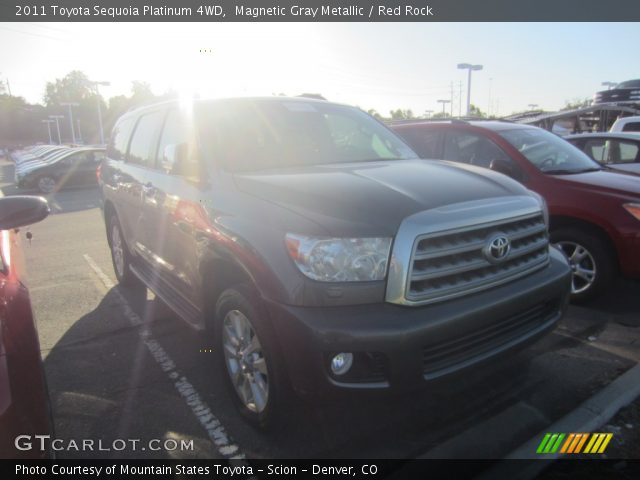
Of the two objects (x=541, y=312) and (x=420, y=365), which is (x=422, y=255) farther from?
(x=541, y=312)

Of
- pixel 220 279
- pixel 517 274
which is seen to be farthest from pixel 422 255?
pixel 220 279

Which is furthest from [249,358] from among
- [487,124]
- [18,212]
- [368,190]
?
[487,124]

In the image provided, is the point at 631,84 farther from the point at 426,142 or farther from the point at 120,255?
the point at 120,255

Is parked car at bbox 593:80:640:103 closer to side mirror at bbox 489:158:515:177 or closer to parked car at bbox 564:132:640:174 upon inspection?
parked car at bbox 564:132:640:174

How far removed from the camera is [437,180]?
111 inches

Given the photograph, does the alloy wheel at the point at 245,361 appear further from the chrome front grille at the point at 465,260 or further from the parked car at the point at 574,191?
the parked car at the point at 574,191

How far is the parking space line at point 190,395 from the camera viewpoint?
2629 mm

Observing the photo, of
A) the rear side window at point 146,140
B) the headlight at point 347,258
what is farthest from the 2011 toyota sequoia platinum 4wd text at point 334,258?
the rear side window at point 146,140

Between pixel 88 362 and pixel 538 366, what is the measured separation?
11.3 feet

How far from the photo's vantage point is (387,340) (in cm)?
211

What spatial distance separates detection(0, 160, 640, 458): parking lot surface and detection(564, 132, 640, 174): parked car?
323cm

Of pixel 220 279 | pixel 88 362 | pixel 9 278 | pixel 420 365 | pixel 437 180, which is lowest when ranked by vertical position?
pixel 88 362

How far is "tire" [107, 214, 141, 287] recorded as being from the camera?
5.21 metres

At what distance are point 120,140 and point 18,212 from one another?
335 cm
